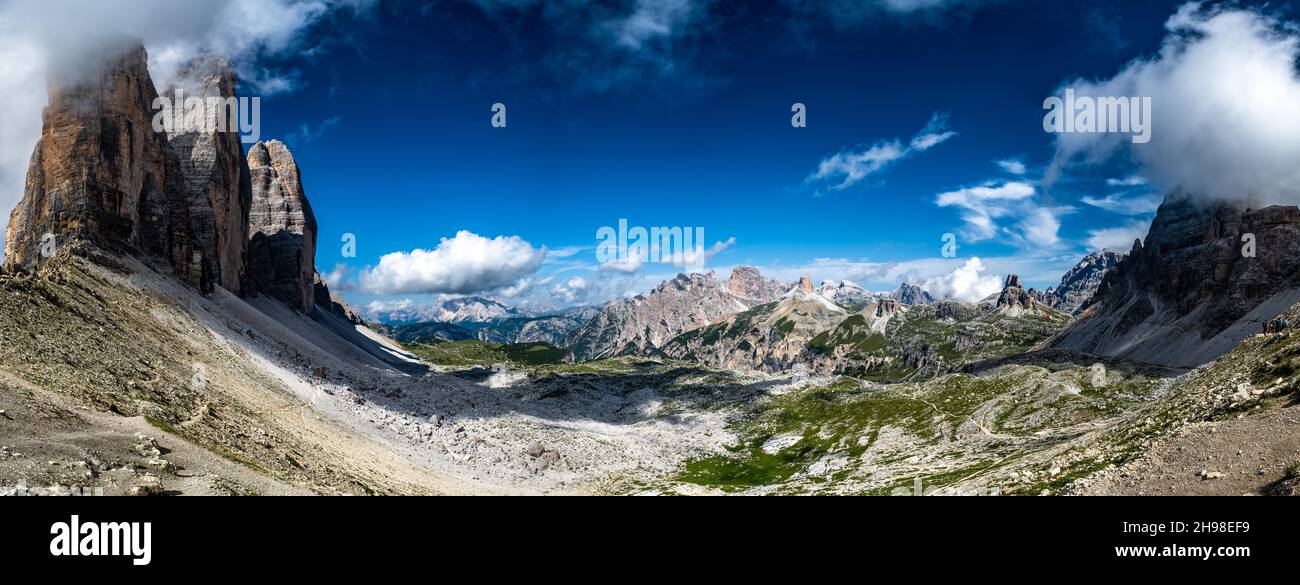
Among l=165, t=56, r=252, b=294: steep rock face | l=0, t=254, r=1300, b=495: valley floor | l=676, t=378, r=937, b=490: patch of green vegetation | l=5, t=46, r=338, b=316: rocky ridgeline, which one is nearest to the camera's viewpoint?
l=0, t=254, r=1300, b=495: valley floor

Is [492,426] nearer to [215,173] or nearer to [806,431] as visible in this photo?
[806,431]

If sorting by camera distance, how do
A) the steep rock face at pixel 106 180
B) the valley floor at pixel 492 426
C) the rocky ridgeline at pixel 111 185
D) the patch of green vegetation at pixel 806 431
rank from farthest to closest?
the steep rock face at pixel 106 180, the rocky ridgeline at pixel 111 185, the patch of green vegetation at pixel 806 431, the valley floor at pixel 492 426

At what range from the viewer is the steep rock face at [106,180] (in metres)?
92.7

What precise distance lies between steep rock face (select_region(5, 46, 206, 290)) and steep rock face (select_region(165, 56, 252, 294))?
2549 centimetres

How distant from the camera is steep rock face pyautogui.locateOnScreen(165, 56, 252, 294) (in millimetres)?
146250

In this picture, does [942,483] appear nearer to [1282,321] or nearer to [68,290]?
[1282,321]

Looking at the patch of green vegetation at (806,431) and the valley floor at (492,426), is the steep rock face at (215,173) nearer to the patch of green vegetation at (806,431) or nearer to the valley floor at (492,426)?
the valley floor at (492,426)

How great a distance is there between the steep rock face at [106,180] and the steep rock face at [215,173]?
83.6 feet

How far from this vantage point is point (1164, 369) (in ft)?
497

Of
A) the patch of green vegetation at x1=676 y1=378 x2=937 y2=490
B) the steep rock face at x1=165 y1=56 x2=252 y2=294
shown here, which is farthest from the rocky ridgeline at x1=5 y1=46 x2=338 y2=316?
the patch of green vegetation at x1=676 y1=378 x2=937 y2=490

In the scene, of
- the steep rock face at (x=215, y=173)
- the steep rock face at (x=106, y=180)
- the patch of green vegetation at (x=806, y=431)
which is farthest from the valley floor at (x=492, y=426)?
the steep rock face at (x=215, y=173)

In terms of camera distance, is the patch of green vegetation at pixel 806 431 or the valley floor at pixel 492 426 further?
the patch of green vegetation at pixel 806 431

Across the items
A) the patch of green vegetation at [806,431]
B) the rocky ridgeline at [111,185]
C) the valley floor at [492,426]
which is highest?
the rocky ridgeline at [111,185]

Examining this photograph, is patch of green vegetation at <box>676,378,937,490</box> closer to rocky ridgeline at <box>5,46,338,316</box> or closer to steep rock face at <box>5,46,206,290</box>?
rocky ridgeline at <box>5,46,338,316</box>
